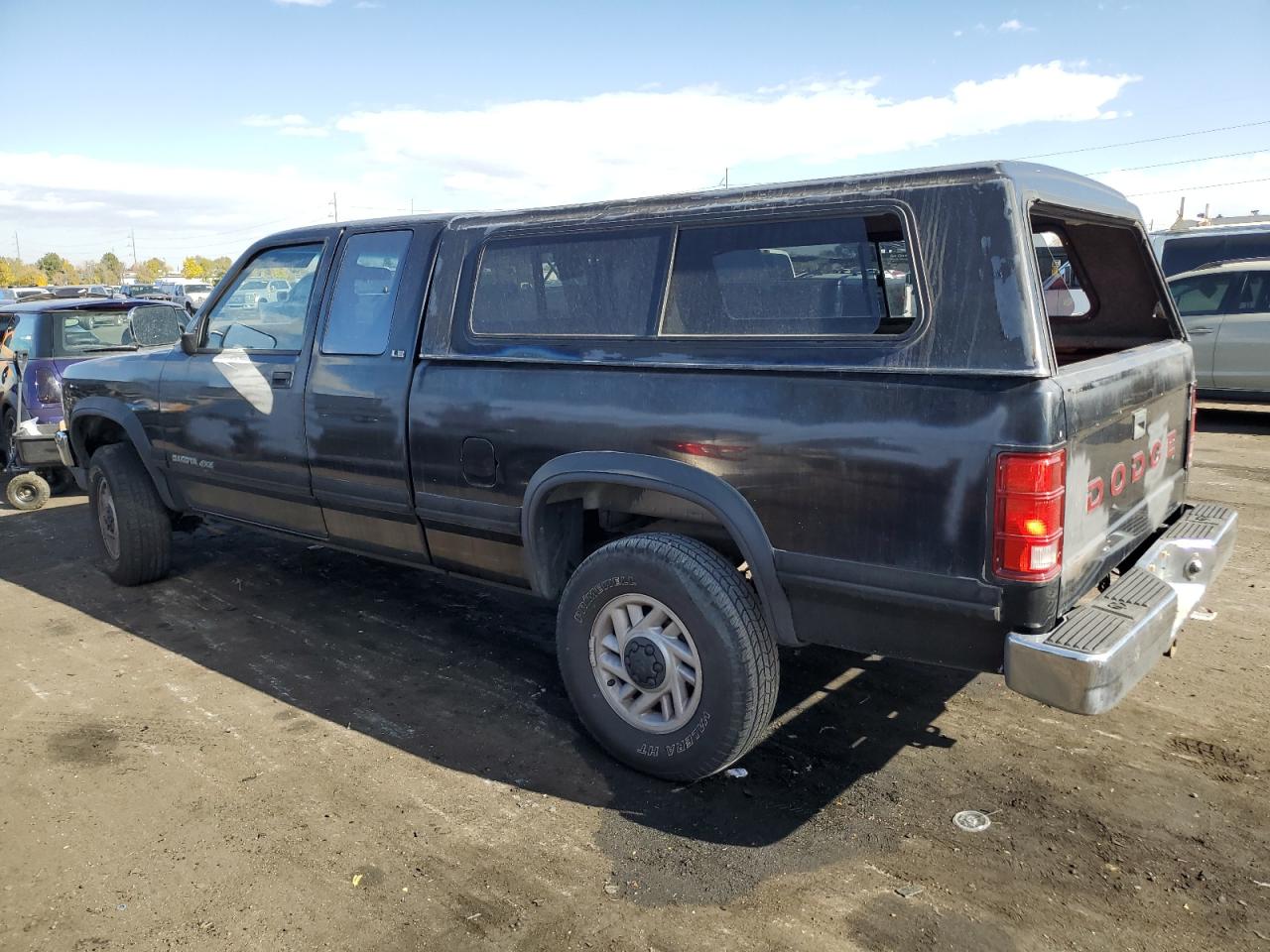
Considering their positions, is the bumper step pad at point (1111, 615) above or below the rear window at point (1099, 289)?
below

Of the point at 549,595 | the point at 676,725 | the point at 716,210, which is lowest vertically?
the point at 676,725

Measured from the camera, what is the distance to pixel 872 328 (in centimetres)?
295

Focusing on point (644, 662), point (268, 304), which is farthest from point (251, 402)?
point (644, 662)

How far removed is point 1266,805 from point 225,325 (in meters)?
5.18

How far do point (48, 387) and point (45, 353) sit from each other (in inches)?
14.9

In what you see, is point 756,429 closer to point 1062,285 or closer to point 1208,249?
point 1062,285

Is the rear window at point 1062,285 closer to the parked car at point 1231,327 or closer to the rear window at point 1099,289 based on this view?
the rear window at point 1099,289

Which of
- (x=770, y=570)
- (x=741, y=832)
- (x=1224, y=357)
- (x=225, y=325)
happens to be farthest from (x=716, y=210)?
(x=1224, y=357)

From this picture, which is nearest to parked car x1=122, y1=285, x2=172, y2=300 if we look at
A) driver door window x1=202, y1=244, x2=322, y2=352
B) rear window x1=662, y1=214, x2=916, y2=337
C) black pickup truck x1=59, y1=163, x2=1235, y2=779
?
driver door window x1=202, y1=244, x2=322, y2=352

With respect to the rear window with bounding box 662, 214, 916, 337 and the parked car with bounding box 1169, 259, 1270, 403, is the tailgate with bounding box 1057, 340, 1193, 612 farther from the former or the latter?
the parked car with bounding box 1169, 259, 1270, 403

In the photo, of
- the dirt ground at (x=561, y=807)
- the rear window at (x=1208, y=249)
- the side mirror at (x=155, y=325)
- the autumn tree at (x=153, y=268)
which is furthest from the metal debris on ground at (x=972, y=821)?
the autumn tree at (x=153, y=268)

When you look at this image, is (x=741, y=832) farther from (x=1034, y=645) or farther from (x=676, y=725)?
(x=1034, y=645)

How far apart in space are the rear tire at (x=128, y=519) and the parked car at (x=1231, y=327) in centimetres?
1015

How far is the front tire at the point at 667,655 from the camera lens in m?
3.13
